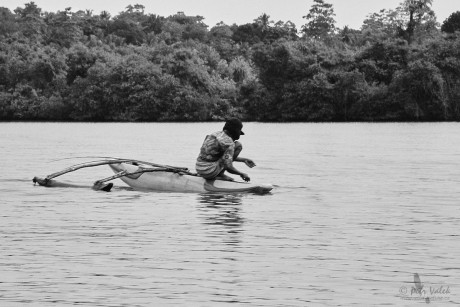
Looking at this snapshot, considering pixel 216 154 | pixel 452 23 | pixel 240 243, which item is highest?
pixel 452 23

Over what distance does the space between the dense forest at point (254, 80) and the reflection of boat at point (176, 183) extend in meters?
50.0

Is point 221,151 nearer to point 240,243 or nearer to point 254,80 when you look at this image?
point 240,243

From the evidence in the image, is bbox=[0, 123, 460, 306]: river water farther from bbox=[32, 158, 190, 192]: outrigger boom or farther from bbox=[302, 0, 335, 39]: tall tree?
bbox=[302, 0, 335, 39]: tall tree

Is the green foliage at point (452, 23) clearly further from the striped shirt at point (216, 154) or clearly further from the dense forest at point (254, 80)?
the striped shirt at point (216, 154)

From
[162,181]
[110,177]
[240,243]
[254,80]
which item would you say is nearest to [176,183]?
[162,181]

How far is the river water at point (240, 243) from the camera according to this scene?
1003 cm

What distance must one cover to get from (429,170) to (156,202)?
462 inches

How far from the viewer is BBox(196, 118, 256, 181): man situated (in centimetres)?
1852

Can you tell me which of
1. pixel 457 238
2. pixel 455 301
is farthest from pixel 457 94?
pixel 455 301

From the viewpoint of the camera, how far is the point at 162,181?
20.0 m

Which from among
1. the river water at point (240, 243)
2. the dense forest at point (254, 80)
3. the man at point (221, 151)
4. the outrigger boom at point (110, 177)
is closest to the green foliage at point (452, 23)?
the dense forest at point (254, 80)

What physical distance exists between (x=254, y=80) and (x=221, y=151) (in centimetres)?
5947

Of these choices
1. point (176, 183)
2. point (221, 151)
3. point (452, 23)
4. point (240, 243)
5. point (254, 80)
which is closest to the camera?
point (240, 243)

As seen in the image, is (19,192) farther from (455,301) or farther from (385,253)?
(455,301)
